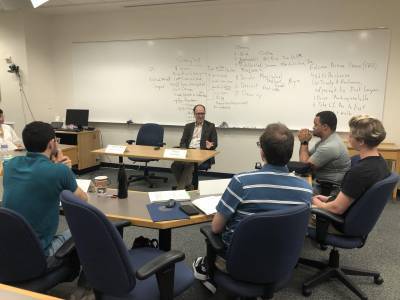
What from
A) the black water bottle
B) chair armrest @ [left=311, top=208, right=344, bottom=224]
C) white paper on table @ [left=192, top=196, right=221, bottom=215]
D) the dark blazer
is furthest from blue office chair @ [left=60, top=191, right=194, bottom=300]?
the dark blazer

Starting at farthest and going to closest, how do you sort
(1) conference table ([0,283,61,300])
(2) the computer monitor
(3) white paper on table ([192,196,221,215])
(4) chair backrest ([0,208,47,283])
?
(2) the computer monitor
(3) white paper on table ([192,196,221,215])
(4) chair backrest ([0,208,47,283])
(1) conference table ([0,283,61,300])


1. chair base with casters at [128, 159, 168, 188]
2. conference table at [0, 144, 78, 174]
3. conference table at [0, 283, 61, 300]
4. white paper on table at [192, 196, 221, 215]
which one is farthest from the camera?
chair base with casters at [128, 159, 168, 188]

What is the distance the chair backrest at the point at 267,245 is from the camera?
135 cm

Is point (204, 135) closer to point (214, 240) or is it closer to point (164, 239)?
point (164, 239)

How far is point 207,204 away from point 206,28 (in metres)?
3.80

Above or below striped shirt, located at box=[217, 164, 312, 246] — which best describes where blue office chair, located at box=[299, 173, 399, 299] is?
→ below

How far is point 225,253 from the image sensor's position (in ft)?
5.33

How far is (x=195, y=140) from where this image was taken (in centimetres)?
472

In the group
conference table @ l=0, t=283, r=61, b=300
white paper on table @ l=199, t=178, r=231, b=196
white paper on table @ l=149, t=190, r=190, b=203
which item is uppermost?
conference table @ l=0, t=283, r=61, b=300

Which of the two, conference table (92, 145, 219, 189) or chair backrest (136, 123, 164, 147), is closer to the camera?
conference table (92, 145, 219, 189)

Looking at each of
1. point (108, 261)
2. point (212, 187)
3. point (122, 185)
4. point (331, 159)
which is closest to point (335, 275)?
point (331, 159)

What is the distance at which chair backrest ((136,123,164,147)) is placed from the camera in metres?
4.99

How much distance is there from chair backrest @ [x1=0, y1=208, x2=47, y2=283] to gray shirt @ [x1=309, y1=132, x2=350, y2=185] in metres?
2.18

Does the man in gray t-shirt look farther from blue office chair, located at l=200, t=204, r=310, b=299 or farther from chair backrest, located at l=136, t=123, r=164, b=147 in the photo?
chair backrest, located at l=136, t=123, r=164, b=147
